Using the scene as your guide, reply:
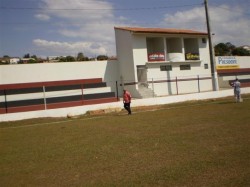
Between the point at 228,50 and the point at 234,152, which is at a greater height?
the point at 228,50

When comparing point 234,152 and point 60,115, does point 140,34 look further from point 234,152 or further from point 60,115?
point 234,152

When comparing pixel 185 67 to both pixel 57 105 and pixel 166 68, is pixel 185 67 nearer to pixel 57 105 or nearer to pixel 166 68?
pixel 166 68

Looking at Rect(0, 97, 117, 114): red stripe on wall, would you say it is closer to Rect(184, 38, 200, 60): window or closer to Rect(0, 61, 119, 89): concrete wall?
Rect(0, 61, 119, 89): concrete wall

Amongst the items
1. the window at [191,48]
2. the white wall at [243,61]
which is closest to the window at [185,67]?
the window at [191,48]

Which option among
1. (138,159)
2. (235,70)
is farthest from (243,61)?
(138,159)

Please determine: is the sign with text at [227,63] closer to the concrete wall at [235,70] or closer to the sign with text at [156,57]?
the concrete wall at [235,70]

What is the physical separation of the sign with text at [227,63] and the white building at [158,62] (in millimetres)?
4376

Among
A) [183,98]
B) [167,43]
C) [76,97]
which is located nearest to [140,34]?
[167,43]

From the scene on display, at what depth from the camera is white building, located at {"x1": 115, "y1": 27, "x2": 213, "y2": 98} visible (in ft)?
106

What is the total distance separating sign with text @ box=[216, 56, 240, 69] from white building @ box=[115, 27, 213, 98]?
4376 millimetres

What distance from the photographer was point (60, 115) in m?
22.0

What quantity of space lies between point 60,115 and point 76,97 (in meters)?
3.80

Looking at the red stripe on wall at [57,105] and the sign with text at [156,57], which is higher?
the sign with text at [156,57]

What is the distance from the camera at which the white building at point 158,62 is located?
106 ft
